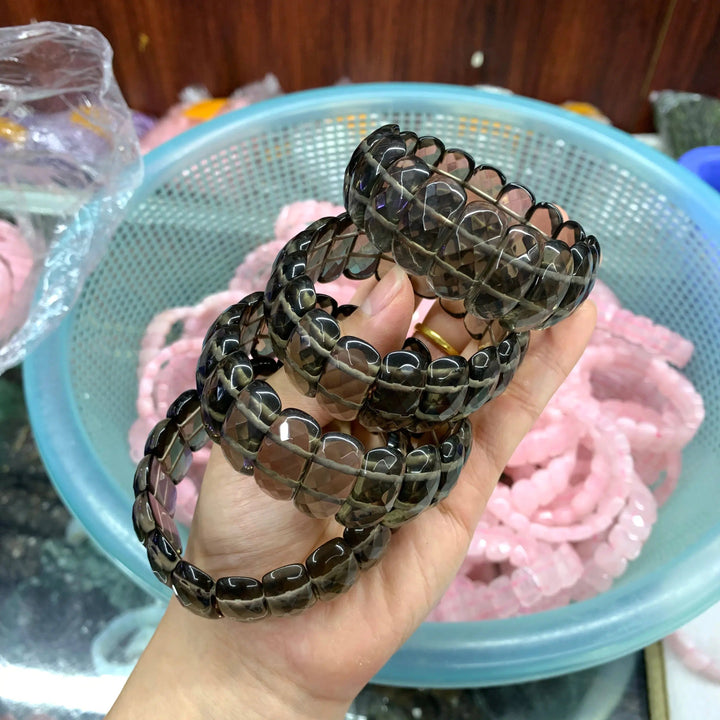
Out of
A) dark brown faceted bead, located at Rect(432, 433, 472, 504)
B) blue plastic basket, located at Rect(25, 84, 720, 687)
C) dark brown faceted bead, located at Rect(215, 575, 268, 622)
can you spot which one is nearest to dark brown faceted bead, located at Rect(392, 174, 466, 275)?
dark brown faceted bead, located at Rect(432, 433, 472, 504)

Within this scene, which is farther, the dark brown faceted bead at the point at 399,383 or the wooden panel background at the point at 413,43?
the wooden panel background at the point at 413,43

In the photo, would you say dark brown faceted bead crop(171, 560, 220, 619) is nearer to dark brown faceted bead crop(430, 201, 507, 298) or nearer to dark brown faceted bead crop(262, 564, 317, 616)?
dark brown faceted bead crop(262, 564, 317, 616)

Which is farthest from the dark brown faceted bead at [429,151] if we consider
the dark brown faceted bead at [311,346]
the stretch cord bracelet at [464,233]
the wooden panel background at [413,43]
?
the wooden panel background at [413,43]

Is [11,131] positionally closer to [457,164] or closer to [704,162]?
[457,164]

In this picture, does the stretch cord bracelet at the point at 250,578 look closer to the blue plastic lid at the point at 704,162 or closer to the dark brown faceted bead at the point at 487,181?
the dark brown faceted bead at the point at 487,181

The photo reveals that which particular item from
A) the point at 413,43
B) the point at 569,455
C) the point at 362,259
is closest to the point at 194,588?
the point at 362,259

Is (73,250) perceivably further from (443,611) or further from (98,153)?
(443,611)
